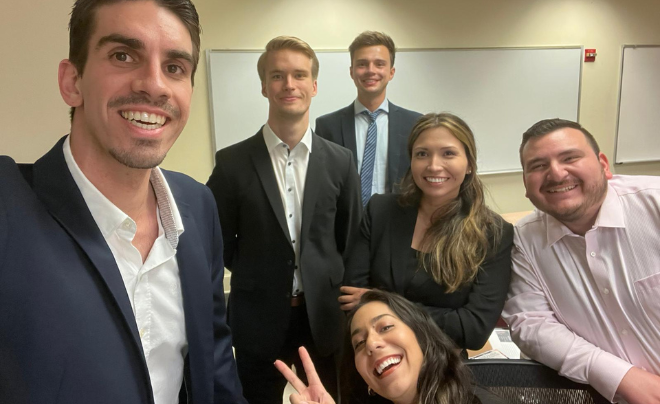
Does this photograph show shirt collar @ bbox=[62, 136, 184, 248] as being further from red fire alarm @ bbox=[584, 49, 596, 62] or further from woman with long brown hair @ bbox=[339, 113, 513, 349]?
red fire alarm @ bbox=[584, 49, 596, 62]

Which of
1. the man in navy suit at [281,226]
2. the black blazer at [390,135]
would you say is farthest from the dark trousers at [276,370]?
the black blazer at [390,135]

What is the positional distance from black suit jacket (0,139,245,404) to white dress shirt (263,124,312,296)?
1003 millimetres

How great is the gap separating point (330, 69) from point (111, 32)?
341 cm

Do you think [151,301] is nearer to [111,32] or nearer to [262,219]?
[111,32]

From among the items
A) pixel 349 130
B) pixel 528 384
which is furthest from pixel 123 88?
pixel 349 130

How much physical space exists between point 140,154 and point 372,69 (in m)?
1.93

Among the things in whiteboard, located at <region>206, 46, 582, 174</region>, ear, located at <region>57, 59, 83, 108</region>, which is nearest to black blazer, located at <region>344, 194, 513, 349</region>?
ear, located at <region>57, 59, 83, 108</region>

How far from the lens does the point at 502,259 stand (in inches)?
66.0

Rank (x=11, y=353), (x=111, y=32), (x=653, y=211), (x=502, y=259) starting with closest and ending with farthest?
(x=11, y=353)
(x=111, y=32)
(x=653, y=211)
(x=502, y=259)

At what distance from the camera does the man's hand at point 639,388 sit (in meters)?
1.33

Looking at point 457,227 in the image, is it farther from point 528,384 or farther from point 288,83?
point 288,83

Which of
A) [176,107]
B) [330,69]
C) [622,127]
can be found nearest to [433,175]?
[176,107]

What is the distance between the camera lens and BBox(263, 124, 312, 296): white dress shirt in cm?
187

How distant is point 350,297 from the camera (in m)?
1.73
